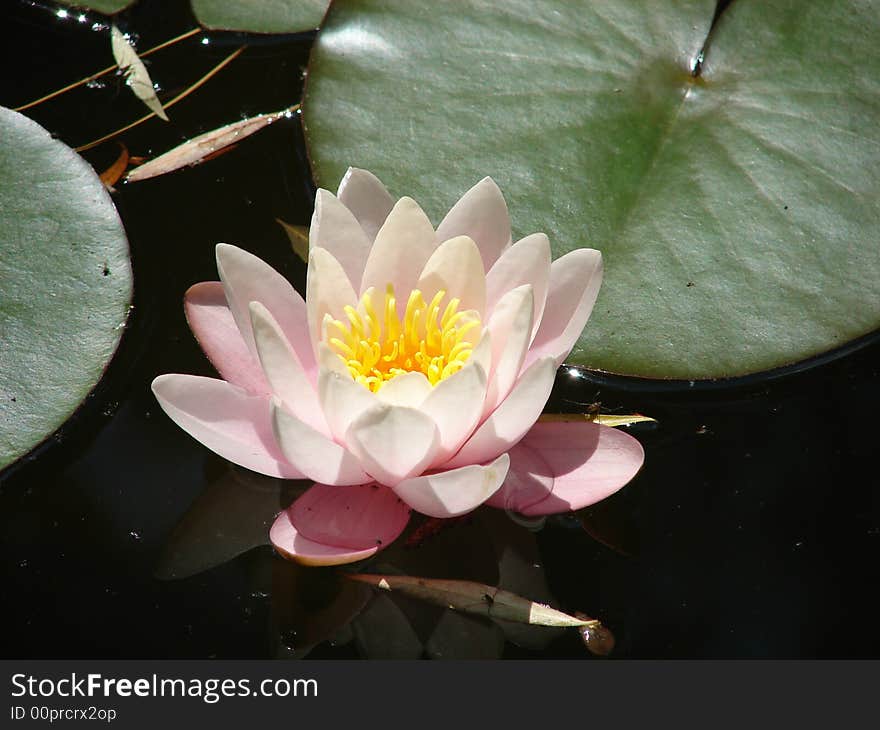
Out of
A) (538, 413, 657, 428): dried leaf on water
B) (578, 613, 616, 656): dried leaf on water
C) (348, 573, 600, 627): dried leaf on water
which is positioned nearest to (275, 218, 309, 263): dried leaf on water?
(538, 413, 657, 428): dried leaf on water

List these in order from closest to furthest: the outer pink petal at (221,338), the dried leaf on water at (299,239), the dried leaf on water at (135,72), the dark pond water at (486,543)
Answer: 1. the dark pond water at (486,543)
2. the outer pink petal at (221,338)
3. the dried leaf on water at (299,239)
4. the dried leaf on water at (135,72)

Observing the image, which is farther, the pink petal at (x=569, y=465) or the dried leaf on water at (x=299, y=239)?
the dried leaf on water at (x=299, y=239)

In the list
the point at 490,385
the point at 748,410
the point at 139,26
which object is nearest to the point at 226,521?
the point at 490,385

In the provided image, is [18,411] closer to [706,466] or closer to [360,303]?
[360,303]

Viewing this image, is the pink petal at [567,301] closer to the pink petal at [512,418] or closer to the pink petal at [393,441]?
the pink petal at [512,418]

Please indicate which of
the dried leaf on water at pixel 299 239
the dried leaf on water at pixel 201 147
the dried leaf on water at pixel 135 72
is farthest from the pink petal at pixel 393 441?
the dried leaf on water at pixel 135 72
